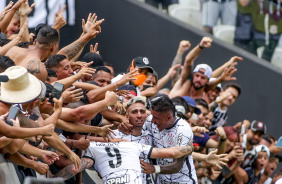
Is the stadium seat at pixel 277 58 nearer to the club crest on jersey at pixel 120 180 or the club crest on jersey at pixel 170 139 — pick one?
the club crest on jersey at pixel 170 139

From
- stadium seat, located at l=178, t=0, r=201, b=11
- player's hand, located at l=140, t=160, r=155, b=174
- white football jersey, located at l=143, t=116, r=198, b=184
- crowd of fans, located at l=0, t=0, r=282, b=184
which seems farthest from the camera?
stadium seat, located at l=178, t=0, r=201, b=11

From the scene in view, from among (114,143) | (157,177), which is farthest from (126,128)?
(157,177)

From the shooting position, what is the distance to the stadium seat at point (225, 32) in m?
15.4

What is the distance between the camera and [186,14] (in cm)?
1566

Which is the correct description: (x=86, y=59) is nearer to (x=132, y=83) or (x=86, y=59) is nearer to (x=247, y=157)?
(x=132, y=83)

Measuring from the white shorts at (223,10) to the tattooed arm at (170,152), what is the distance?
6.13m

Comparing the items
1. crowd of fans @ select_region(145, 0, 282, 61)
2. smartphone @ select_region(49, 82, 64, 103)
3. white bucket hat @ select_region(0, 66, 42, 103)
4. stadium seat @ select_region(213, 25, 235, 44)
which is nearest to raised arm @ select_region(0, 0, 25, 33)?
smartphone @ select_region(49, 82, 64, 103)

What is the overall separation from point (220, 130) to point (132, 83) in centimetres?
183

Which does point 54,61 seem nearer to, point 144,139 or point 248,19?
point 144,139

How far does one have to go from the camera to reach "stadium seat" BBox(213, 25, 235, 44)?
15.4 meters

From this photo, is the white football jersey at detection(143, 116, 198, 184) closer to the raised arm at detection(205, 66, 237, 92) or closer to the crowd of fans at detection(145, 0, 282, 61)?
the raised arm at detection(205, 66, 237, 92)

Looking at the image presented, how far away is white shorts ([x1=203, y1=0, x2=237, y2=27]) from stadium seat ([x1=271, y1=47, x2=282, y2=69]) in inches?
52.7

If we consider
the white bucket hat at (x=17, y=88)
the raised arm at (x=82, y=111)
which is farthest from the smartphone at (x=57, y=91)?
the raised arm at (x=82, y=111)

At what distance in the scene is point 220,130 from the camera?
11320mm
